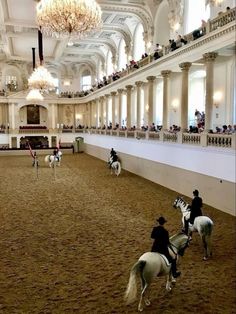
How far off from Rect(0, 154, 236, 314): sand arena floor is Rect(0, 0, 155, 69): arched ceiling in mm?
14596

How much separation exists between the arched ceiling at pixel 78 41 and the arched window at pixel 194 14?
460cm

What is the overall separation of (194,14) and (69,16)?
12.1m

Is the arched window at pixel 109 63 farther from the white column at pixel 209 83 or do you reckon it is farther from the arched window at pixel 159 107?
the white column at pixel 209 83

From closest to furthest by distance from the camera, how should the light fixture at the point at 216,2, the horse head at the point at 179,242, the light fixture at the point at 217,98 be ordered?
the horse head at the point at 179,242
the light fixture at the point at 216,2
the light fixture at the point at 217,98

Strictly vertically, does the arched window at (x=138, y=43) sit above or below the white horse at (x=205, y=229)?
above

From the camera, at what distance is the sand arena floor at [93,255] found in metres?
6.09

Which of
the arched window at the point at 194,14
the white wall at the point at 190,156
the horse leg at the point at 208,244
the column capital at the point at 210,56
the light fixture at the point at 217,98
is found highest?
the arched window at the point at 194,14

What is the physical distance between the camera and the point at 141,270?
5543 millimetres

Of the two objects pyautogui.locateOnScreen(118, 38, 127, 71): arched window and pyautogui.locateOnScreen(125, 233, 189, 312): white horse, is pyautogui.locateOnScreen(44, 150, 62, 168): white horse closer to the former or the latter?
pyautogui.locateOnScreen(118, 38, 127, 71): arched window

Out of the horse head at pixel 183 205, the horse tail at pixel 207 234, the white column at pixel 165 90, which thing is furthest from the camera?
the white column at pixel 165 90

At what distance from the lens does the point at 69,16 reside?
1071 centimetres

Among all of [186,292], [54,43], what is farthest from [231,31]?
[54,43]

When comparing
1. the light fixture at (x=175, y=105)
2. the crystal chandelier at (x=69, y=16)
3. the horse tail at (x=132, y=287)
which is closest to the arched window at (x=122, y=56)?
the light fixture at (x=175, y=105)

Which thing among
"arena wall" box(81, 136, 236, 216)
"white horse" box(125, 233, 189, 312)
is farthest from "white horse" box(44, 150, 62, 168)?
"white horse" box(125, 233, 189, 312)
